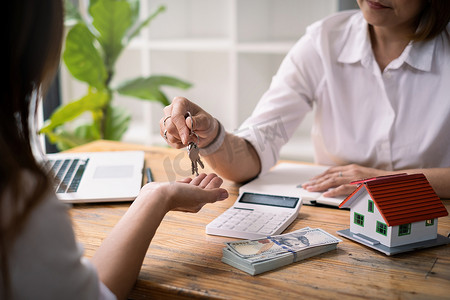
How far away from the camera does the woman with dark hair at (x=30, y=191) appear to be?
23.9 inches

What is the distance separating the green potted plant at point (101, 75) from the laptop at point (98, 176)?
93cm

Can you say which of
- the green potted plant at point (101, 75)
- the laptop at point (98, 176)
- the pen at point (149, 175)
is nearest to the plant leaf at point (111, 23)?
the green potted plant at point (101, 75)

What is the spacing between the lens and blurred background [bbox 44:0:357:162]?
269cm

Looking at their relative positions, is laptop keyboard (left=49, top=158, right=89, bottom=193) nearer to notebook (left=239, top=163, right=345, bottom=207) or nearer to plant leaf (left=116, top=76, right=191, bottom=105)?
notebook (left=239, top=163, right=345, bottom=207)

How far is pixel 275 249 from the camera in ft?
3.11

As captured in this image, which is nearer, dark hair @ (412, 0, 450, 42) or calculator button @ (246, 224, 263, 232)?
calculator button @ (246, 224, 263, 232)

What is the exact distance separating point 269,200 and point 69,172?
2.05ft

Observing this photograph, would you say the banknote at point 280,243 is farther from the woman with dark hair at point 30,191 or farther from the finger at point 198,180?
the woman with dark hair at point 30,191

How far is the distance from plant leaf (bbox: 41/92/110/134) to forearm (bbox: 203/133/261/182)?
48.5 inches

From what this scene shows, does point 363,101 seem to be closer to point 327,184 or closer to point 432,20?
point 432,20

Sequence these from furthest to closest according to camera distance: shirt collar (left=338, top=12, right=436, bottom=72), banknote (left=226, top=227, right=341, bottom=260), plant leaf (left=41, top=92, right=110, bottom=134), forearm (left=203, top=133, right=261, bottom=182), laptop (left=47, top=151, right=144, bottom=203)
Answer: plant leaf (left=41, top=92, right=110, bottom=134)
shirt collar (left=338, top=12, right=436, bottom=72)
forearm (left=203, top=133, right=261, bottom=182)
laptop (left=47, top=151, right=144, bottom=203)
banknote (left=226, top=227, right=341, bottom=260)

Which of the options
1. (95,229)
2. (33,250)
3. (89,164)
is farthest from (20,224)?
(89,164)

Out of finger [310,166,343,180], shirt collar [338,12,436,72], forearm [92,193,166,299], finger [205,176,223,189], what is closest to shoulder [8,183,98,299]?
forearm [92,193,166,299]

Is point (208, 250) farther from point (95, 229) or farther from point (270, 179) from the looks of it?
point (270, 179)
